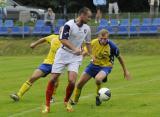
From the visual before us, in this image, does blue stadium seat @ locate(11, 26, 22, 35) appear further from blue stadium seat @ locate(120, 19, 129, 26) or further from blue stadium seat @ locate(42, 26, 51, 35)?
blue stadium seat @ locate(120, 19, 129, 26)

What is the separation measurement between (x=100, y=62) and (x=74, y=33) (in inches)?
75.2

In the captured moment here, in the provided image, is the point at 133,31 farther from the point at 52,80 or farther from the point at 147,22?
the point at 52,80

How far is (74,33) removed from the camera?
12.8 m

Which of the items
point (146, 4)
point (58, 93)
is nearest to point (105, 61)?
point (58, 93)

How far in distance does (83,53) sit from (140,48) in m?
22.9

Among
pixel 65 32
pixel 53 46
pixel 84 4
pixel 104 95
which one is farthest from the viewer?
pixel 84 4

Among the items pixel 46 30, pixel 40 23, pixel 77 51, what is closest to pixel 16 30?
pixel 40 23

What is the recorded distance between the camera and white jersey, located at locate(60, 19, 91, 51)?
41.5 ft

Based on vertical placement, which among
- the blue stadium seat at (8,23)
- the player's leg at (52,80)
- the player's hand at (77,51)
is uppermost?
the player's hand at (77,51)

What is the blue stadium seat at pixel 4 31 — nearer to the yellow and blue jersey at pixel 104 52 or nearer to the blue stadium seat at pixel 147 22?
the blue stadium seat at pixel 147 22

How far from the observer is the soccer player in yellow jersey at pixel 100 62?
14.1 meters

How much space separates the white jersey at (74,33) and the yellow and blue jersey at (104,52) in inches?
54.4

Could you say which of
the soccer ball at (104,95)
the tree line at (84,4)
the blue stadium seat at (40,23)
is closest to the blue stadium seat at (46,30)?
the blue stadium seat at (40,23)

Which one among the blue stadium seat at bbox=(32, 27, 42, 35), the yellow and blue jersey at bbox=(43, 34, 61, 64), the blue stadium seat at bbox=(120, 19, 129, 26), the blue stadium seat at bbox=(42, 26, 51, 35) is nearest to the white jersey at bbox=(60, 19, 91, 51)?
the yellow and blue jersey at bbox=(43, 34, 61, 64)
